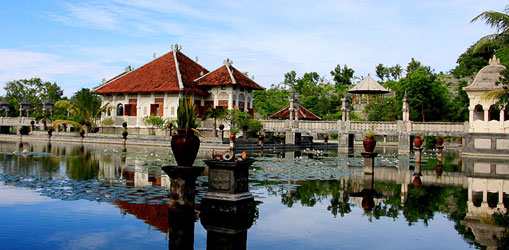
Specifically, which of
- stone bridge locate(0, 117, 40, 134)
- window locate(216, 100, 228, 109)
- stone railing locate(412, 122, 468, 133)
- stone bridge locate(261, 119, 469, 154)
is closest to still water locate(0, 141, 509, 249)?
stone railing locate(412, 122, 468, 133)

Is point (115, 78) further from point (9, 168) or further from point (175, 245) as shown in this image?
point (175, 245)

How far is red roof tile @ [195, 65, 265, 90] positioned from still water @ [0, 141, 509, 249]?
25750 millimetres

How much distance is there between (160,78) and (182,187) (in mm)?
34544

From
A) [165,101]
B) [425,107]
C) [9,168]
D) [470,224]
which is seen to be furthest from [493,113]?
[9,168]

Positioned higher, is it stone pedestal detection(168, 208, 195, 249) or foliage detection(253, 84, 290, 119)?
foliage detection(253, 84, 290, 119)

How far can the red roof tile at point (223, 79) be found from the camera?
40.4 metres

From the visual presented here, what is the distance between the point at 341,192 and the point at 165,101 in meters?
31.1

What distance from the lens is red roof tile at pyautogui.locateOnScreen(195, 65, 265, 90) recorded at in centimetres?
4044

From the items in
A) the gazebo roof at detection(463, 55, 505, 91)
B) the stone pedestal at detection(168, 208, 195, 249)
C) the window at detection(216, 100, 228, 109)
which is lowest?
the stone pedestal at detection(168, 208, 195, 249)

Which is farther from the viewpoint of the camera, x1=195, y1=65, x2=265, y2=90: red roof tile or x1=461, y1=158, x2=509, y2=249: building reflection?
x1=195, y1=65, x2=265, y2=90: red roof tile

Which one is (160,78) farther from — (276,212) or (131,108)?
(276,212)

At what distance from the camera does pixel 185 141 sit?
8.80 m

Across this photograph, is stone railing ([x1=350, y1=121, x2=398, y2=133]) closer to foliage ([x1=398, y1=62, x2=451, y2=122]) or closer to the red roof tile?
the red roof tile

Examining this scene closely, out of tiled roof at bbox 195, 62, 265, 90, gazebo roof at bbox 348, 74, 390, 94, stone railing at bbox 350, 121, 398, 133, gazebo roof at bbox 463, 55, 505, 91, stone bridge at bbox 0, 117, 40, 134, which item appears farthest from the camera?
stone bridge at bbox 0, 117, 40, 134
